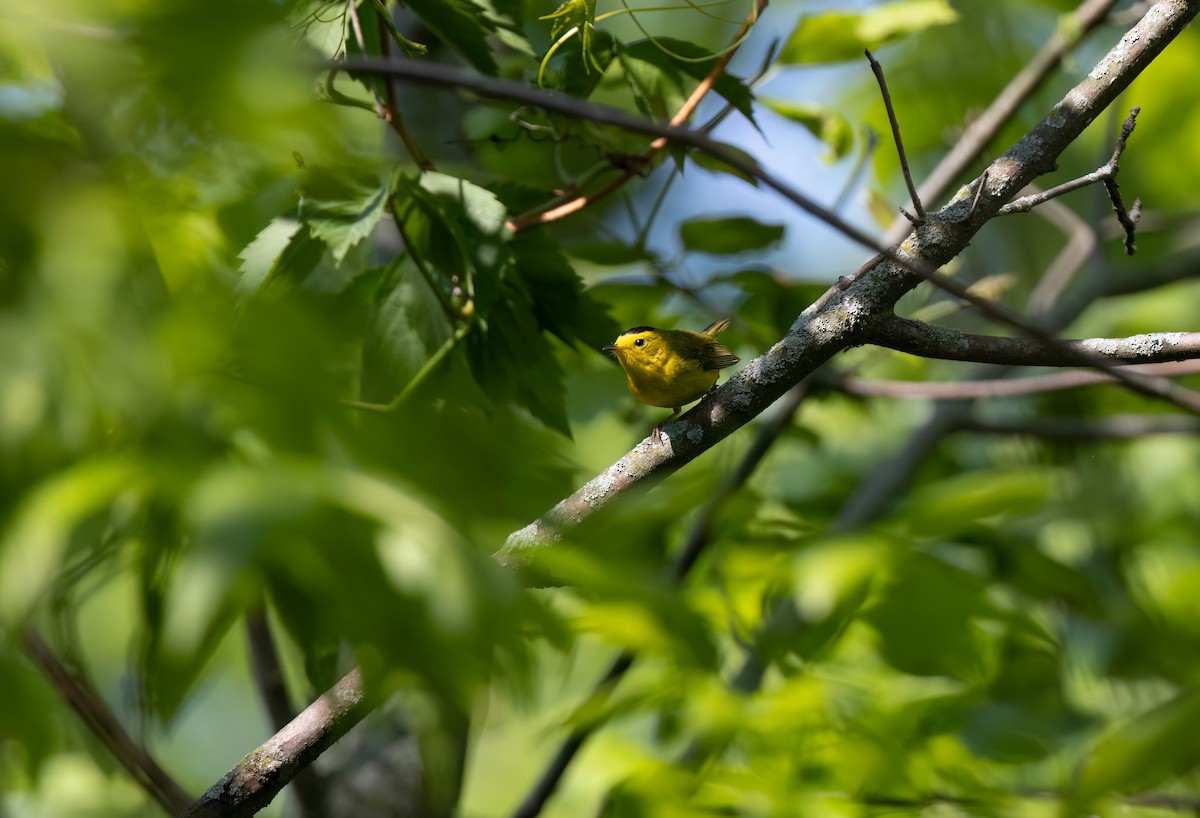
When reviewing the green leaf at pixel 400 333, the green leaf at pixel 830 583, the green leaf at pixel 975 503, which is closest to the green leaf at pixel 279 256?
the green leaf at pixel 400 333

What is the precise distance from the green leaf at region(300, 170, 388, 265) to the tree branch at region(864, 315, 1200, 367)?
852 mm

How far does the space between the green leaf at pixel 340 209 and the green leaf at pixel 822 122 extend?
1.23 m

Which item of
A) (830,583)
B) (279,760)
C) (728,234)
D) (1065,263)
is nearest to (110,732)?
(279,760)

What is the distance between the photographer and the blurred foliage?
797 mm

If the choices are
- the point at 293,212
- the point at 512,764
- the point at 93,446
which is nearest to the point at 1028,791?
the point at 293,212

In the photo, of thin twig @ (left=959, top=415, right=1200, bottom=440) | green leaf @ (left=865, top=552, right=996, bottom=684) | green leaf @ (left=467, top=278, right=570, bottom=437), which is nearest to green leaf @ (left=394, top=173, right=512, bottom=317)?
green leaf @ (left=467, top=278, right=570, bottom=437)

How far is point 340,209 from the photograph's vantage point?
5.67 feet

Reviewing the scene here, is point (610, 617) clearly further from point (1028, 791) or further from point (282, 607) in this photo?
point (1028, 791)

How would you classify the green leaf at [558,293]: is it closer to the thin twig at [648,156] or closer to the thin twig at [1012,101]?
the thin twig at [648,156]

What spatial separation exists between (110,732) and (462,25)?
1.44 meters

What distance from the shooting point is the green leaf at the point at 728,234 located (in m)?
2.52

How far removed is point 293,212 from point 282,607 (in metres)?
1.16

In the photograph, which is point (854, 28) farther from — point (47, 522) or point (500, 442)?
point (47, 522)

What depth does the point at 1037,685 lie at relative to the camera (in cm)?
355
